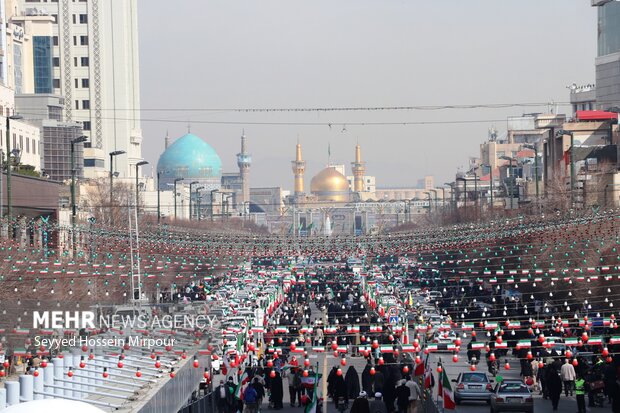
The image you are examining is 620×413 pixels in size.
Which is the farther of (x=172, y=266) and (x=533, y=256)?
(x=172, y=266)

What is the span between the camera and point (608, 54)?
11088 centimetres

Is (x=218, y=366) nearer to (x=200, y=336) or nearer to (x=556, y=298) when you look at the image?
(x=200, y=336)

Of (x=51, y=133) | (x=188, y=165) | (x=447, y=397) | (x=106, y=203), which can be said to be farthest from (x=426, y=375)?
(x=188, y=165)

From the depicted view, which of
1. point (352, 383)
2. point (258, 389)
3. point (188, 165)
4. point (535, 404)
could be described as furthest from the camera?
point (188, 165)

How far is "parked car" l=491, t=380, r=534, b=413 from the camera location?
27562mm

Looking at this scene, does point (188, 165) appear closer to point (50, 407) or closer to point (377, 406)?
point (377, 406)

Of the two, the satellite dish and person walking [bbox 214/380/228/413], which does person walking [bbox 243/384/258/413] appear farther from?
the satellite dish

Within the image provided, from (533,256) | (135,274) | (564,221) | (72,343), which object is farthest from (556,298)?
(72,343)

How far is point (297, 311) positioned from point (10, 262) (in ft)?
56.8

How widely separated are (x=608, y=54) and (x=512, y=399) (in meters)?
86.4

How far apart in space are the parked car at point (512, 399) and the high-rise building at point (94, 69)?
270 feet

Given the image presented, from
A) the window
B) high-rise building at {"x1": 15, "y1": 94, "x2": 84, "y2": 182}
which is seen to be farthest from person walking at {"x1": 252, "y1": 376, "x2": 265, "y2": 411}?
the window

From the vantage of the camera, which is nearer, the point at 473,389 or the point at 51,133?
the point at 473,389

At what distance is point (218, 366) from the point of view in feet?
112
